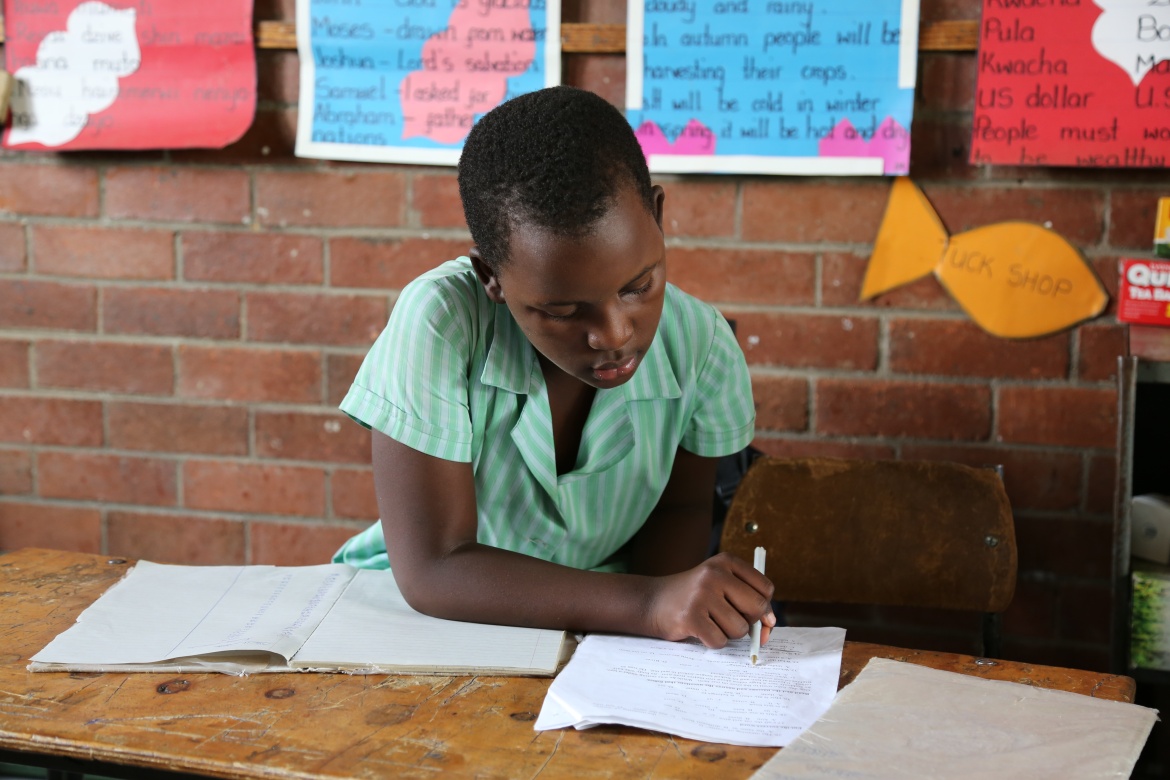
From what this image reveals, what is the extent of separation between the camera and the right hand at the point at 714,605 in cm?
99

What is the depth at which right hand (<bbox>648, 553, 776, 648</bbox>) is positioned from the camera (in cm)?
99

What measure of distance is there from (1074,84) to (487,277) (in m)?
1.07

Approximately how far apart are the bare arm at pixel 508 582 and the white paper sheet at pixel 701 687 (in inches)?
1.0

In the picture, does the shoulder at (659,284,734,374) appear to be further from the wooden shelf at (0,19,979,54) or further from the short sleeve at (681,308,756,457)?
the wooden shelf at (0,19,979,54)

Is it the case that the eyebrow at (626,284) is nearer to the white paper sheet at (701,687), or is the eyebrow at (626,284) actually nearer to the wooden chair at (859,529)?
the white paper sheet at (701,687)

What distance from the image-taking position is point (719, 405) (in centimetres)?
134

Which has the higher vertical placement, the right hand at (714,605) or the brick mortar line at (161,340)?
the brick mortar line at (161,340)

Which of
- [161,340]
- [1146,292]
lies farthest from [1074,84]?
[161,340]

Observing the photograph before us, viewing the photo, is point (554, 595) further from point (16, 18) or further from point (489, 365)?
point (16, 18)

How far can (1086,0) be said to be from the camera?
1.65m

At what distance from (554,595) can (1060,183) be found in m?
1.15

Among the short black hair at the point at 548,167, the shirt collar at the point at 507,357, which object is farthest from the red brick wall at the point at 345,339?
the short black hair at the point at 548,167

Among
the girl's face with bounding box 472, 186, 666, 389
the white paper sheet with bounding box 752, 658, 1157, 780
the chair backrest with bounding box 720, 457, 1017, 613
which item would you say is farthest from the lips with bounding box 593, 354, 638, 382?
the chair backrest with bounding box 720, 457, 1017, 613

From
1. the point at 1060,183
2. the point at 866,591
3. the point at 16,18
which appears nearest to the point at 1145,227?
the point at 1060,183
